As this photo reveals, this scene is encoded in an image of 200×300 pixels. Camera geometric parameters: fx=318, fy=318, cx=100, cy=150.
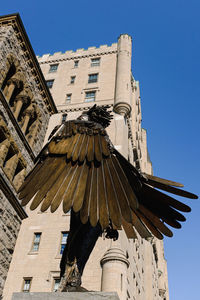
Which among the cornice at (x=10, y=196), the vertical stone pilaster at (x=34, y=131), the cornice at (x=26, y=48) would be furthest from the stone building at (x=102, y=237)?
the cornice at (x=26, y=48)

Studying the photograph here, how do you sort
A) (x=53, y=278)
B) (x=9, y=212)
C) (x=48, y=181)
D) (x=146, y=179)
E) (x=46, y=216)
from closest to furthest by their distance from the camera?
1. (x=48, y=181)
2. (x=146, y=179)
3. (x=9, y=212)
4. (x=53, y=278)
5. (x=46, y=216)

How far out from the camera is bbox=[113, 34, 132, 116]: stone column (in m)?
34.5

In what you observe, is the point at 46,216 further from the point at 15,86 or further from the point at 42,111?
the point at 15,86

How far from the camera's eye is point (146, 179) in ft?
14.6

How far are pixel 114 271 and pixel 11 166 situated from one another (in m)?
9.53

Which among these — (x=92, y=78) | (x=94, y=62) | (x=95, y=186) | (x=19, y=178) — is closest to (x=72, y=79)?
(x=92, y=78)

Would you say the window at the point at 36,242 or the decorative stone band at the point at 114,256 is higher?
the window at the point at 36,242

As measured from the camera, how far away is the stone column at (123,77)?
34.5 metres

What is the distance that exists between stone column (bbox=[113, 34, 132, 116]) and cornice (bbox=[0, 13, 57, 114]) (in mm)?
16204

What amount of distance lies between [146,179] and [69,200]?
1.22 meters

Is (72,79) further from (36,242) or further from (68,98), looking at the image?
(36,242)

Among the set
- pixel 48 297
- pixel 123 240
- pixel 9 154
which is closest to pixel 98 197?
pixel 48 297

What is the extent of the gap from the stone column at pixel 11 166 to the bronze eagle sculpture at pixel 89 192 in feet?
31.5

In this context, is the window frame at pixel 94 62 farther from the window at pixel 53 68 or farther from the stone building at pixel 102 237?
the window at pixel 53 68
